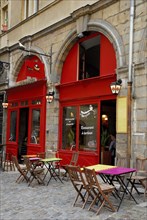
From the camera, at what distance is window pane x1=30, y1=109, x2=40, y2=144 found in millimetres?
13883

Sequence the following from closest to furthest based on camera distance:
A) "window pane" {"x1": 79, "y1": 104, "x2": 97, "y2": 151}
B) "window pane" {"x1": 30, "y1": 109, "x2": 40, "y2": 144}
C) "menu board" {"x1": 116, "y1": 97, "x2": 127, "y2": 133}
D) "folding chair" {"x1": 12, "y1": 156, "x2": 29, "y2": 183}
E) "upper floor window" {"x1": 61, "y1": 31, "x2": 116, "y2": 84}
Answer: "folding chair" {"x1": 12, "y1": 156, "x2": 29, "y2": 183} < "menu board" {"x1": 116, "y1": 97, "x2": 127, "y2": 133} < "upper floor window" {"x1": 61, "y1": 31, "x2": 116, "y2": 84} < "window pane" {"x1": 79, "y1": 104, "x2": 97, "y2": 151} < "window pane" {"x1": 30, "y1": 109, "x2": 40, "y2": 144}

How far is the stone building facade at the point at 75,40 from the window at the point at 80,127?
440 mm

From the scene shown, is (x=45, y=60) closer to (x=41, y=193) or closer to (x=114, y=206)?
(x=41, y=193)

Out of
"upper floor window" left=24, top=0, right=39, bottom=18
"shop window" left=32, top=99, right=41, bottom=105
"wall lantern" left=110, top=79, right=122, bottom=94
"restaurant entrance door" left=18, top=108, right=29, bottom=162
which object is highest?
"upper floor window" left=24, top=0, right=39, bottom=18

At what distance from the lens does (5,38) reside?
678 inches

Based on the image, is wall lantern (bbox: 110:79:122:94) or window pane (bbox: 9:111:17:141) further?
window pane (bbox: 9:111:17:141)

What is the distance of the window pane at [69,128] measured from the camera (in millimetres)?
12195

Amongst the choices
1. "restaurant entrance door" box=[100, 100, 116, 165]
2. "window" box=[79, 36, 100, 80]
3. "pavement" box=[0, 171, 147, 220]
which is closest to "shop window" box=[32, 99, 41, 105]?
"window" box=[79, 36, 100, 80]

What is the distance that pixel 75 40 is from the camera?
1230 centimetres

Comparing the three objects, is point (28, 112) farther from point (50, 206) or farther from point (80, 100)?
point (50, 206)

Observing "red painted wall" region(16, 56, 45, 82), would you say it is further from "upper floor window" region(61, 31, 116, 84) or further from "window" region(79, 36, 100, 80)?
"window" region(79, 36, 100, 80)

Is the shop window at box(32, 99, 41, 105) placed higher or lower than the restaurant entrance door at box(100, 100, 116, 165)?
higher

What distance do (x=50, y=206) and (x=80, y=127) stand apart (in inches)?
211

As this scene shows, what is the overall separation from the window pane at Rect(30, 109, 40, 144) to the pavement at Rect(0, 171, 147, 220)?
4.94 meters
